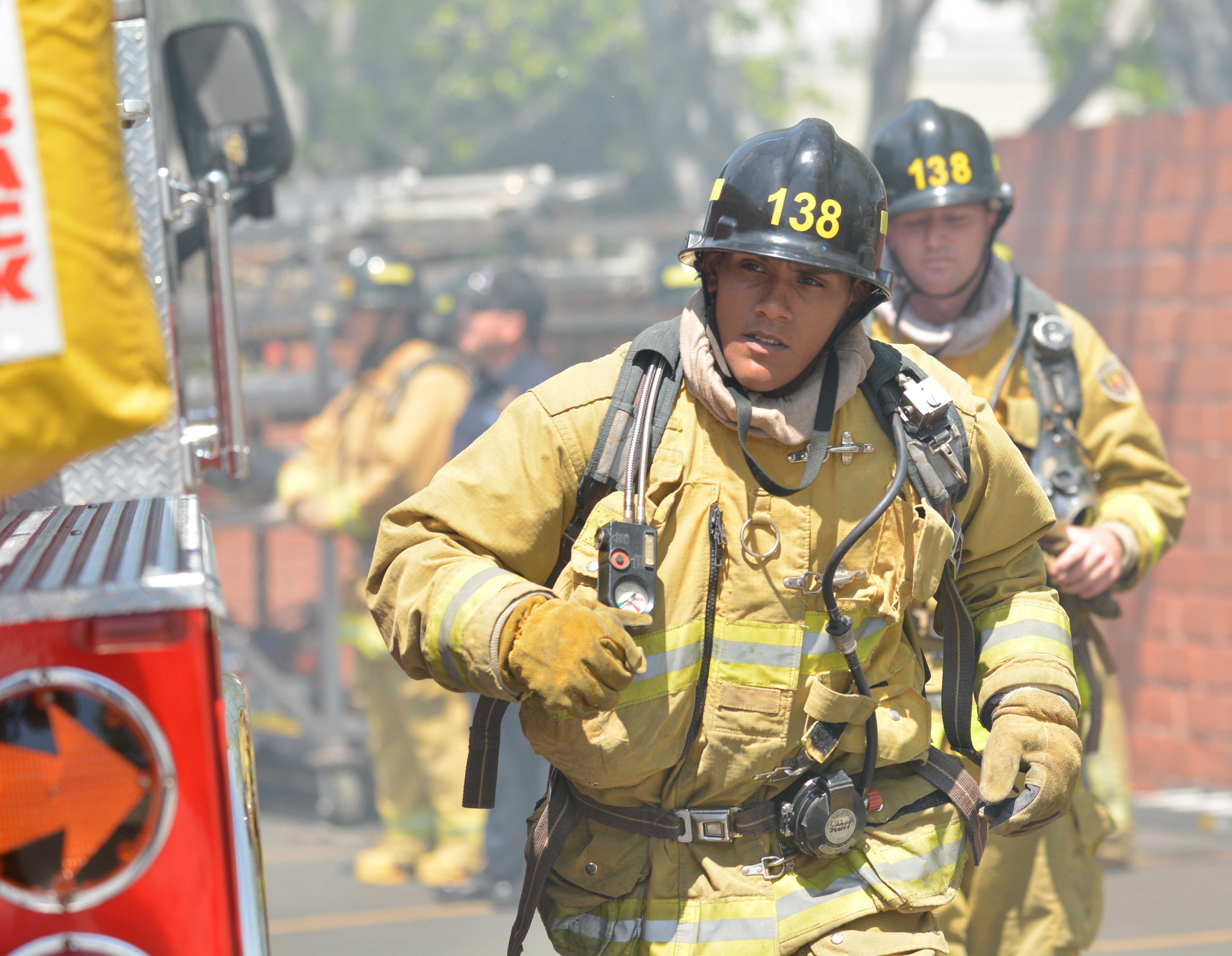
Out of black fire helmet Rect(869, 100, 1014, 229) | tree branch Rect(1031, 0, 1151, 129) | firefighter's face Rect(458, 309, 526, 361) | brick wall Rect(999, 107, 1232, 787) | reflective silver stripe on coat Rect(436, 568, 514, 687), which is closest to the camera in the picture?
reflective silver stripe on coat Rect(436, 568, 514, 687)

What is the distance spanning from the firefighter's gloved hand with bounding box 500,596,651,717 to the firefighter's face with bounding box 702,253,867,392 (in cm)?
55

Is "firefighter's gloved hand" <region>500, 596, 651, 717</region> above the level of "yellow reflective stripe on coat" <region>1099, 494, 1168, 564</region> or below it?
above

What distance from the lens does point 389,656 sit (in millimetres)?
6418

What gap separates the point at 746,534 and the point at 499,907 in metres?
3.80

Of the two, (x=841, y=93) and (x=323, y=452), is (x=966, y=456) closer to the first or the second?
(x=323, y=452)

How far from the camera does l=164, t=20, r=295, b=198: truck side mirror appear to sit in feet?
11.7

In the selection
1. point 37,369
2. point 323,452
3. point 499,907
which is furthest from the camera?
point 323,452

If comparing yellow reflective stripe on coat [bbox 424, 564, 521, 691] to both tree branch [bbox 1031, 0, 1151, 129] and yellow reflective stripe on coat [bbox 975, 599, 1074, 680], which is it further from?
tree branch [bbox 1031, 0, 1151, 129]

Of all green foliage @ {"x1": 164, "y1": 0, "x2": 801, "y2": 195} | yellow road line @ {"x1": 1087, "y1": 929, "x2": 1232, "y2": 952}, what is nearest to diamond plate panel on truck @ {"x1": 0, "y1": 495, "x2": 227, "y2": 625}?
yellow road line @ {"x1": 1087, "y1": 929, "x2": 1232, "y2": 952}

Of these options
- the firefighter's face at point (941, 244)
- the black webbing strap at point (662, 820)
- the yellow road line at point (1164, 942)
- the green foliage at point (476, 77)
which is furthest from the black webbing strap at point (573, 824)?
the green foliage at point (476, 77)

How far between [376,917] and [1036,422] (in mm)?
3374

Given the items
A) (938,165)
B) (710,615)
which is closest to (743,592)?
(710,615)

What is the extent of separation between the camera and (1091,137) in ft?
23.8

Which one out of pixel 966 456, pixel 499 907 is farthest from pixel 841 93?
pixel 966 456
